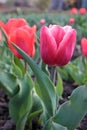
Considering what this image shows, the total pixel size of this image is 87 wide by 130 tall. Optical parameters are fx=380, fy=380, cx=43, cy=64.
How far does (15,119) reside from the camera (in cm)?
170

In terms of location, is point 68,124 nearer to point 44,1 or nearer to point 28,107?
point 28,107

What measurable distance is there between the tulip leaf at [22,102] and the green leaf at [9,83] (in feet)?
0.08

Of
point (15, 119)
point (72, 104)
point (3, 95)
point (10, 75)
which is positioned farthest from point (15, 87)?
point (3, 95)

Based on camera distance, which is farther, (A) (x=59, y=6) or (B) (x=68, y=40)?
(A) (x=59, y=6)

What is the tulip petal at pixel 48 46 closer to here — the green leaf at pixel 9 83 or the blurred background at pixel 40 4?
the green leaf at pixel 9 83

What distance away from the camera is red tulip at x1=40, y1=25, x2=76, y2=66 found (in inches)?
56.6

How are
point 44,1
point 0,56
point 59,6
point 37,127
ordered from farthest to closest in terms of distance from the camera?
1. point 44,1
2. point 59,6
3. point 0,56
4. point 37,127

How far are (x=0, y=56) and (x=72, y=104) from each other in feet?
3.09

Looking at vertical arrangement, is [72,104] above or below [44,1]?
above

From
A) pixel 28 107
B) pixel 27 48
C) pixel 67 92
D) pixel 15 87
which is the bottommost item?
pixel 67 92

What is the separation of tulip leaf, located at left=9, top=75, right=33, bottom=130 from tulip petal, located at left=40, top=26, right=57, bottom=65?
22 centimetres

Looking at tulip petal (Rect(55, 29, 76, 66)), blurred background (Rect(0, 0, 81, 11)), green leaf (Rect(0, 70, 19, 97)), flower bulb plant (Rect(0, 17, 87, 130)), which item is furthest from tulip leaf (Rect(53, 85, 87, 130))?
blurred background (Rect(0, 0, 81, 11))

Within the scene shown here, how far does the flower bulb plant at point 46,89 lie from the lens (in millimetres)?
1443

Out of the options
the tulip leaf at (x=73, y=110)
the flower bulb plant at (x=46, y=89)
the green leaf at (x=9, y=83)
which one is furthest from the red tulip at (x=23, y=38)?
the tulip leaf at (x=73, y=110)
